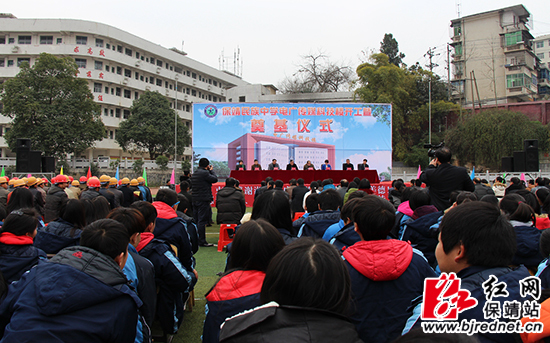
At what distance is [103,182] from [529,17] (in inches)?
1845

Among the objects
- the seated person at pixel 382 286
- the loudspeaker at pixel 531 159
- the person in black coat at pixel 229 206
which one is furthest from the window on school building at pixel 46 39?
the seated person at pixel 382 286

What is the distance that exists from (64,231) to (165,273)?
1.01 meters

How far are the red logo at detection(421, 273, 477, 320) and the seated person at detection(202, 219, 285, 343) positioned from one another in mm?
757


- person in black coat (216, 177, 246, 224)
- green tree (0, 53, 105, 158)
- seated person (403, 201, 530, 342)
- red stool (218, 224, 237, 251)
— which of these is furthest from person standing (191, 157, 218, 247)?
green tree (0, 53, 105, 158)

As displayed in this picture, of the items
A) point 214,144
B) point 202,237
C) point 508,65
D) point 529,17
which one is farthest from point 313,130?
point 529,17

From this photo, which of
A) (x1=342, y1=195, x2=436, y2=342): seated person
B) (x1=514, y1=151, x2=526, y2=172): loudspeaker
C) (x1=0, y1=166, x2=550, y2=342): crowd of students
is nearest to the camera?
(x1=0, y1=166, x2=550, y2=342): crowd of students

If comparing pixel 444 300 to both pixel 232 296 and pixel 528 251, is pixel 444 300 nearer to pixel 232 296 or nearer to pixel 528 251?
pixel 232 296

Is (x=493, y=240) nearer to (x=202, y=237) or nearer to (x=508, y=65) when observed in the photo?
(x=202, y=237)

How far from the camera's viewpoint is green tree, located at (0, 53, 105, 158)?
2511 centimetres

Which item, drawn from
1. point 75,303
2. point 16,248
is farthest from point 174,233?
point 75,303

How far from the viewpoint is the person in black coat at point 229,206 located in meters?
6.48

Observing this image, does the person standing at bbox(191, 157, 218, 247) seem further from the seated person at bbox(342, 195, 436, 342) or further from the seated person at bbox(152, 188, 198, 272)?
the seated person at bbox(342, 195, 436, 342)

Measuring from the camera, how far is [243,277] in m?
1.78

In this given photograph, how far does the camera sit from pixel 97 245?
1982mm
